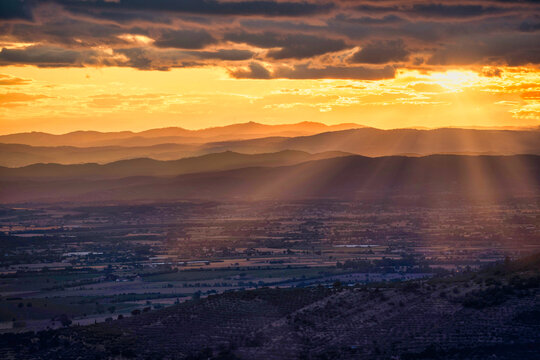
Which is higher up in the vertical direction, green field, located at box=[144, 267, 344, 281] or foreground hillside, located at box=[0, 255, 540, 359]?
foreground hillside, located at box=[0, 255, 540, 359]

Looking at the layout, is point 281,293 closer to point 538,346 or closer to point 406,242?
point 538,346

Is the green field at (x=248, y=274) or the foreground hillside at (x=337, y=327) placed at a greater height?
the foreground hillside at (x=337, y=327)

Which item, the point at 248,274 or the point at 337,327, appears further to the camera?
the point at 248,274

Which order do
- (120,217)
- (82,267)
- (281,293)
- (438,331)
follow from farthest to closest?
(120,217) → (82,267) → (281,293) → (438,331)

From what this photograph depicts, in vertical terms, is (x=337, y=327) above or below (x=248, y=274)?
above

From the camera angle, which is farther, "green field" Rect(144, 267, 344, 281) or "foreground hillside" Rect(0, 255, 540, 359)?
"green field" Rect(144, 267, 344, 281)

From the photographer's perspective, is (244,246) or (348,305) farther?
(244,246)

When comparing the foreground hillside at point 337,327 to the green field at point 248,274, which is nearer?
the foreground hillside at point 337,327

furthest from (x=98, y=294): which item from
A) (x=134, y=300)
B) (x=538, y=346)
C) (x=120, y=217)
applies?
(x=120, y=217)
